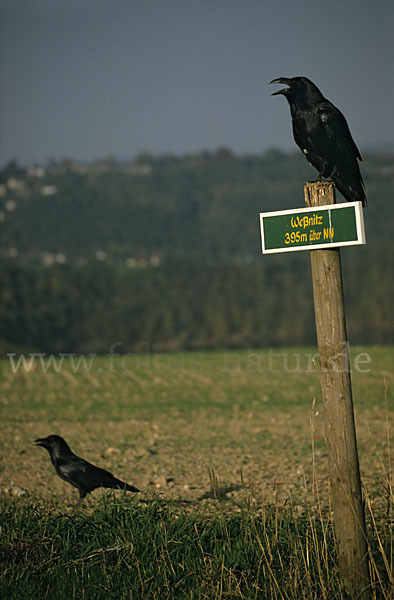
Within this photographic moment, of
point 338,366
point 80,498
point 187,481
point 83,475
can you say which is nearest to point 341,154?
point 338,366

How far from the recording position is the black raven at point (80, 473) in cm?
490

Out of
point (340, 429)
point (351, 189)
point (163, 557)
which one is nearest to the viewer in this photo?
point (340, 429)

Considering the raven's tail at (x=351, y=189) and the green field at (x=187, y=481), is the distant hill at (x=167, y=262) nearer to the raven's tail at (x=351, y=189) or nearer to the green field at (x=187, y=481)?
the green field at (x=187, y=481)

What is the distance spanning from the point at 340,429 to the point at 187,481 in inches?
112

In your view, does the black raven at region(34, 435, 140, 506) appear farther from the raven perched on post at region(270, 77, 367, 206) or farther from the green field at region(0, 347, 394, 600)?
the raven perched on post at region(270, 77, 367, 206)

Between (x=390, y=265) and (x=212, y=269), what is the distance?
483 inches

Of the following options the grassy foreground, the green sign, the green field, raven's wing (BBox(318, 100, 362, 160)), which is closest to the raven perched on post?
raven's wing (BBox(318, 100, 362, 160))

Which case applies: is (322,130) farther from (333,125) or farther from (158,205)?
(158,205)

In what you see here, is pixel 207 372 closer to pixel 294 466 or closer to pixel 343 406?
pixel 294 466

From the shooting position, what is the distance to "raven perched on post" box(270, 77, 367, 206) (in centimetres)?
395

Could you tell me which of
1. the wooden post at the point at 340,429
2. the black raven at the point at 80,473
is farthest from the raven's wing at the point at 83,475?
the wooden post at the point at 340,429

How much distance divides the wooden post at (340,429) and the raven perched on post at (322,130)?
0.71 m

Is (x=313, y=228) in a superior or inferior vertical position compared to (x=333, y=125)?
inferior

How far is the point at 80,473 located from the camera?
492cm
